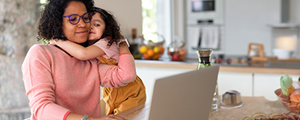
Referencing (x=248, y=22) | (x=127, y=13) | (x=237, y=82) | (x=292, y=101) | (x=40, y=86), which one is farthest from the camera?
(x=248, y=22)

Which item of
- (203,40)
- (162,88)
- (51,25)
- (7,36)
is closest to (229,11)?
(203,40)

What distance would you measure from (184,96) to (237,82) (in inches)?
68.1

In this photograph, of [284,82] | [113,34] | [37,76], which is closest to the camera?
[37,76]

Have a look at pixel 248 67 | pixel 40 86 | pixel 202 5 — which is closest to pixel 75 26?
pixel 40 86

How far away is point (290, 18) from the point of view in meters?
4.64

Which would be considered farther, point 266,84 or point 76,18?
point 266,84

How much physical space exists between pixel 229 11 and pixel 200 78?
14.0 feet

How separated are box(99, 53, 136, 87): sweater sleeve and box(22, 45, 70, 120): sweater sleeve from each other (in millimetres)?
267

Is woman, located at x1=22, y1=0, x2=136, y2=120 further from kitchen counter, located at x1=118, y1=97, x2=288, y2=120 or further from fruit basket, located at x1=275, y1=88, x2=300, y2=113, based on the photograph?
fruit basket, located at x1=275, y1=88, x2=300, y2=113

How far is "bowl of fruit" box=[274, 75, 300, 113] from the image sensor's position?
1.05m

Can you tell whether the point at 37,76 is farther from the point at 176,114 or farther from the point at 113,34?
the point at 176,114

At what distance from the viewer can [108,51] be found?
4.00ft

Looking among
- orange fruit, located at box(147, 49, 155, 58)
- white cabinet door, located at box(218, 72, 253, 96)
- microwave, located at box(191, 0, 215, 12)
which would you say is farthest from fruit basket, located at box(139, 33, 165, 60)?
microwave, located at box(191, 0, 215, 12)

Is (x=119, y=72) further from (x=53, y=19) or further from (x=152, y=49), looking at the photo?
(x=152, y=49)
